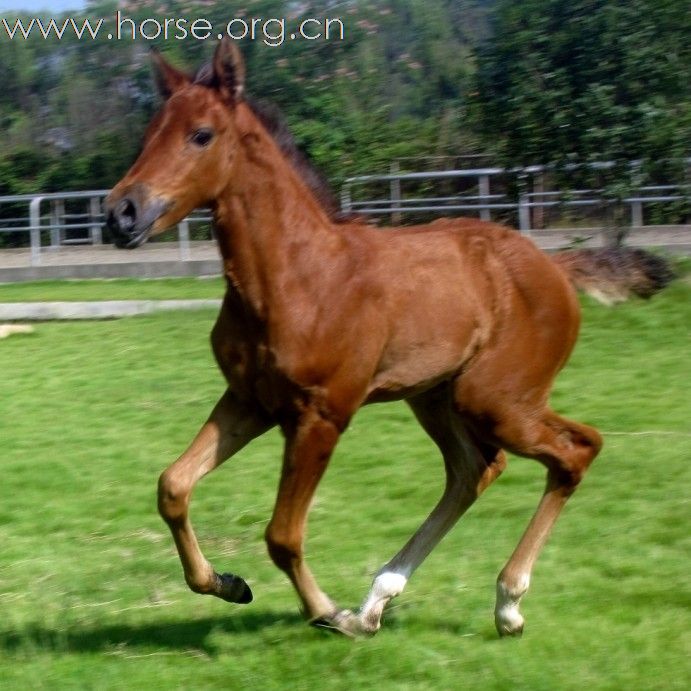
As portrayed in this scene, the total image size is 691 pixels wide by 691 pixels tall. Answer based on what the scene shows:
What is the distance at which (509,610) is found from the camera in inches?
172

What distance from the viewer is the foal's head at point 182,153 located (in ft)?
12.9

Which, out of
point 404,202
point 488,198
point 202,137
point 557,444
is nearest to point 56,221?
point 404,202

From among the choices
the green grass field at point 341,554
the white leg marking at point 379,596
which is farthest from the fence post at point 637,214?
the white leg marking at point 379,596

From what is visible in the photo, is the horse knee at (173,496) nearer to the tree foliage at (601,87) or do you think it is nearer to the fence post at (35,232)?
the tree foliage at (601,87)

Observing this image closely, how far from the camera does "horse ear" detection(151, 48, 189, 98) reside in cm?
429

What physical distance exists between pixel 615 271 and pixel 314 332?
2054 millimetres

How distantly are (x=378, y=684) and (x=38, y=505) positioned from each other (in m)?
3.07

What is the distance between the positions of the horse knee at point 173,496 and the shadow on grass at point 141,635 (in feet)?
1.63

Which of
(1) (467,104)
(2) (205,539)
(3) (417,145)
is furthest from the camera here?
(3) (417,145)

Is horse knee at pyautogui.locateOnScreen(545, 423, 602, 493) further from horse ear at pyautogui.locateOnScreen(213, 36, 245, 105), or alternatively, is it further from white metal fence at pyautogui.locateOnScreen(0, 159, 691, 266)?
white metal fence at pyautogui.locateOnScreen(0, 159, 691, 266)

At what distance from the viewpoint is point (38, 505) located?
6.47 metres

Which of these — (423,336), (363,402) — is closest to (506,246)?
(423,336)

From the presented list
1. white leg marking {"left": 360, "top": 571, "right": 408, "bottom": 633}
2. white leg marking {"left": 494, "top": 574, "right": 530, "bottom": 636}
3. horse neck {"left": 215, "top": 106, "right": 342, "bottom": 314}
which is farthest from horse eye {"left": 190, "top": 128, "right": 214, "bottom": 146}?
white leg marking {"left": 494, "top": 574, "right": 530, "bottom": 636}

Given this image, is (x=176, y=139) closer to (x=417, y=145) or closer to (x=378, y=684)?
(x=378, y=684)
